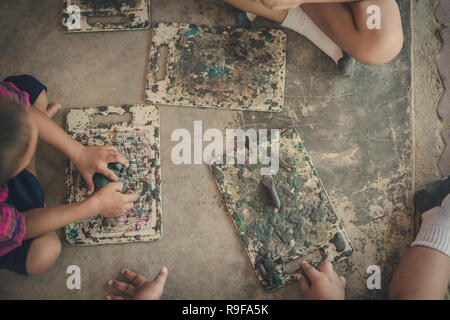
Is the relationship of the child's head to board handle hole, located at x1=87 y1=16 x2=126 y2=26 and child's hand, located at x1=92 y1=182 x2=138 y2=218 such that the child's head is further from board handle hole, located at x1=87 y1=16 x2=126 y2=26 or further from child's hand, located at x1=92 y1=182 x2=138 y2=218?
board handle hole, located at x1=87 y1=16 x2=126 y2=26

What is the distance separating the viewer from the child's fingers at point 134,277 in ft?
3.41

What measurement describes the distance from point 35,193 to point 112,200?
0.72ft

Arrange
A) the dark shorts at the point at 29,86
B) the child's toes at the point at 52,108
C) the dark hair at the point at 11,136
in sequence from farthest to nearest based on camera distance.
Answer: the child's toes at the point at 52,108 < the dark shorts at the point at 29,86 < the dark hair at the point at 11,136

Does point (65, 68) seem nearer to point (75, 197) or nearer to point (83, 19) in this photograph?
point (83, 19)

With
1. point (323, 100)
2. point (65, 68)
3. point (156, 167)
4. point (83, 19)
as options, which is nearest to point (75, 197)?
point (156, 167)

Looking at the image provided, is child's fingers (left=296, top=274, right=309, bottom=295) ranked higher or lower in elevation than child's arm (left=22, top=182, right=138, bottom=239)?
lower

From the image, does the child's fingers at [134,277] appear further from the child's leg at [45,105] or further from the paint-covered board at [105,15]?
the paint-covered board at [105,15]

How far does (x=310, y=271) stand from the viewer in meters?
1.03

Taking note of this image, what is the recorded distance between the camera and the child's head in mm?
667

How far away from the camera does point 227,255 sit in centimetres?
107

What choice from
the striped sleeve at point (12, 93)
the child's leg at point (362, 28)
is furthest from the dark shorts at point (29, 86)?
the child's leg at point (362, 28)

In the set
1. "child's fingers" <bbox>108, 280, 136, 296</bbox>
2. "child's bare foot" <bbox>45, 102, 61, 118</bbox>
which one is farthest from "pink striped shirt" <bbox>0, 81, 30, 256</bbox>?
"child's fingers" <bbox>108, 280, 136, 296</bbox>

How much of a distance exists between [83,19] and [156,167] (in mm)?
609

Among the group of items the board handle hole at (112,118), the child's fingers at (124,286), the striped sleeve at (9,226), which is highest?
the board handle hole at (112,118)
